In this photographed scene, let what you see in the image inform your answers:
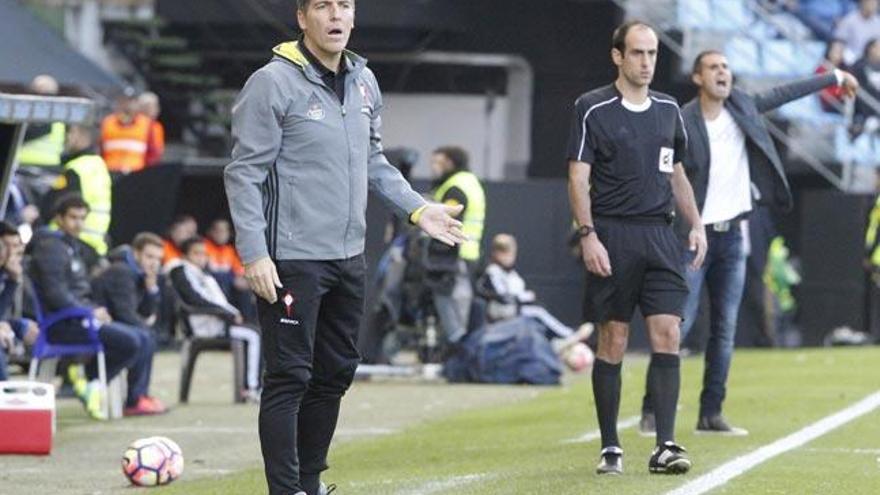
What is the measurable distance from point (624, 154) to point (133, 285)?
665 cm

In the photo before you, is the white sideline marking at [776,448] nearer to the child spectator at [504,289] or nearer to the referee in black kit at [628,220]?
the referee in black kit at [628,220]

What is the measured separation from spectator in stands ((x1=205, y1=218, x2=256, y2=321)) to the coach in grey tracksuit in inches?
674

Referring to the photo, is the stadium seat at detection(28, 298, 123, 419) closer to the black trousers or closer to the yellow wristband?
the black trousers

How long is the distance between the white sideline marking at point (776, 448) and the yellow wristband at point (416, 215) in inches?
68.6

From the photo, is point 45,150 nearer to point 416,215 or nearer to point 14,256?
point 14,256

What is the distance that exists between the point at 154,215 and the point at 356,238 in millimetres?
15140

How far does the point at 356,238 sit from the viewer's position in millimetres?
9789

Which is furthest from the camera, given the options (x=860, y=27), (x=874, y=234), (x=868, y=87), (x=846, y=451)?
(x=860, y=27)

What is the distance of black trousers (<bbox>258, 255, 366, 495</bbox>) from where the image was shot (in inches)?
378

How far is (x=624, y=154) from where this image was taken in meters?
11.9

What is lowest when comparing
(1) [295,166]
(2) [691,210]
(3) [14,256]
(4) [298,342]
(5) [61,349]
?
(5) [61,349]

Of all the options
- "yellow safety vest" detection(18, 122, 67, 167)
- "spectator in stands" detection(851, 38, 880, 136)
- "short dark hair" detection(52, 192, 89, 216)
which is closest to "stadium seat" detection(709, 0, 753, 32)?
"spectator in stands" detection(851, 38, 880, 136)

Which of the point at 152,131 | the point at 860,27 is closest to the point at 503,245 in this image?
the point at 152,131

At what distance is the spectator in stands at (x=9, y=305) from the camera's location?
15469mm
